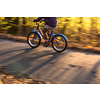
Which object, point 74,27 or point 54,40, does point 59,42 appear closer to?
point 54,40

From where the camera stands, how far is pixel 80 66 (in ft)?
14.0

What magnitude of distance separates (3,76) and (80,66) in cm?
241

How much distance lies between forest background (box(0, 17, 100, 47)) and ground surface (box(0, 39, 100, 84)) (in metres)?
4.06

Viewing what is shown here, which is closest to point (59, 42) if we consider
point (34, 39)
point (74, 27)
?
point (34, 39)

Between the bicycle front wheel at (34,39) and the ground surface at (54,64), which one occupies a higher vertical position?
the bicycle front wheel at (34,39)

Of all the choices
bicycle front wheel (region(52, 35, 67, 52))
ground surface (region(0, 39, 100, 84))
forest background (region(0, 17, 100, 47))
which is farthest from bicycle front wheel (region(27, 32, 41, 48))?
forest background (region(0, 17, 100, 47))

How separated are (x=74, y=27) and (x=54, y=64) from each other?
6.50 m

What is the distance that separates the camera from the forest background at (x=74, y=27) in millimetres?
9450

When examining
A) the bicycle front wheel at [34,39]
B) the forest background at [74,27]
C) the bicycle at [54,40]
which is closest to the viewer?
the bicycle at [54,40]

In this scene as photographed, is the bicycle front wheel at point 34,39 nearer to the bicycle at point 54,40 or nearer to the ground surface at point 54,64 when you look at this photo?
the bicycle at point 54,40

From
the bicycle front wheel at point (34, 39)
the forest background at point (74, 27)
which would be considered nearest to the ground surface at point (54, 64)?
the bicycle front wheel at point (34, 39)

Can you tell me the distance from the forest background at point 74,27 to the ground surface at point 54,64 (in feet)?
13.3

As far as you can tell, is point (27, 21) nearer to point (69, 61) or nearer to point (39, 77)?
point (69, 61)

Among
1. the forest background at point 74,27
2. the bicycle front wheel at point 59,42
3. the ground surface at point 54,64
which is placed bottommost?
the ground surface at point 54,64
